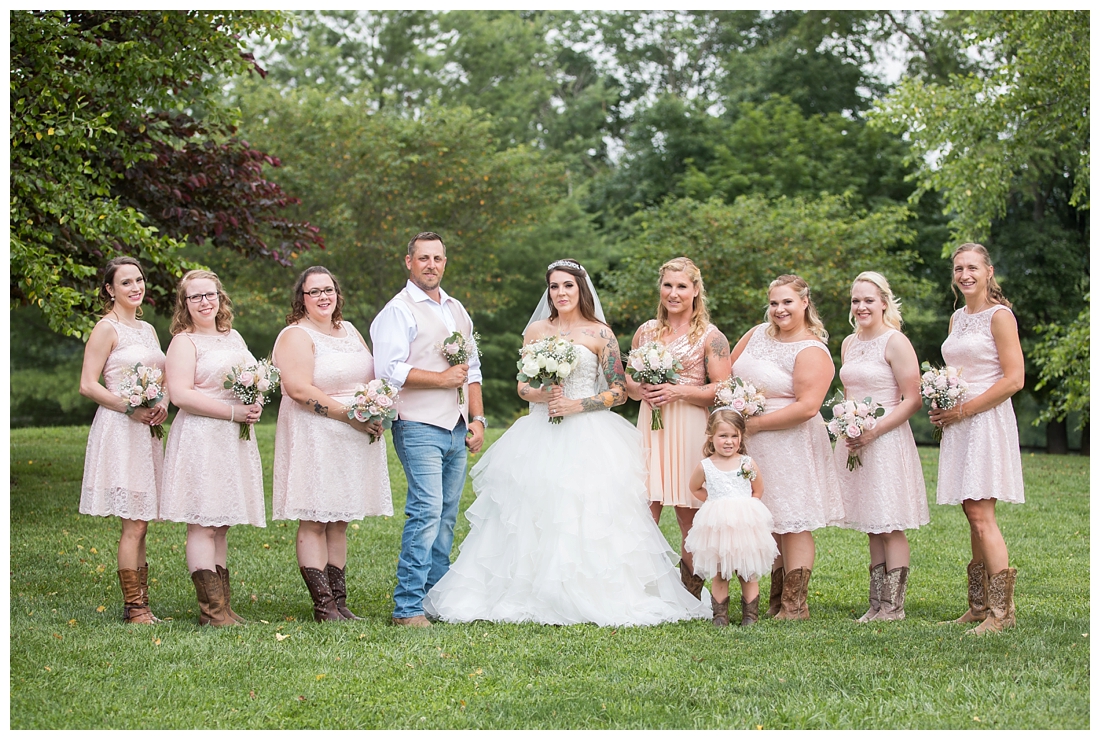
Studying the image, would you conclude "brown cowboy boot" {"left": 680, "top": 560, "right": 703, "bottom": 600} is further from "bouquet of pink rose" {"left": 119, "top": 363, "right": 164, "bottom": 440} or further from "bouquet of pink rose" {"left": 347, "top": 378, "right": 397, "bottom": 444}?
"bouquet of pink rose" {"left": 119, "top": 363, "right": 164, "bottom": 440}

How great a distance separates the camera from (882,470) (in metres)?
6.25

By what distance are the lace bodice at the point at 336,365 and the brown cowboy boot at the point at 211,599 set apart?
126cm

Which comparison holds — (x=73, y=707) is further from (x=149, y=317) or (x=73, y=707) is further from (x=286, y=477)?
(x=149, y=317)

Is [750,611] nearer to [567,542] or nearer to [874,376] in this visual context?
[567,542]

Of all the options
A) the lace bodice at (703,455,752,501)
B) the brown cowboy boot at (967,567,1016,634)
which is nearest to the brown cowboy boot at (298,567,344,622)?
the lace bodice at (703,455,752,501)

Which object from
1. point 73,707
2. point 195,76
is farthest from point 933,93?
point 73,707

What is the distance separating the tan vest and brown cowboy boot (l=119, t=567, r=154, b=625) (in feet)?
5.98

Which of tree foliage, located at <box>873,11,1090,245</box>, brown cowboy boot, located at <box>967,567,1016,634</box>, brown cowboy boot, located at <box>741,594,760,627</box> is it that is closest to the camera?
brown cowboy boot, located at <box>967,567,1016,634</box>

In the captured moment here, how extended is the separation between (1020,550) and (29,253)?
8.63 meters

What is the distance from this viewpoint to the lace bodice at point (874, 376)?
6.24 metres

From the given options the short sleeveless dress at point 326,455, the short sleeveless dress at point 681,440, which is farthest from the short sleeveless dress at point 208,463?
the short sleeveless dress at point 681,440

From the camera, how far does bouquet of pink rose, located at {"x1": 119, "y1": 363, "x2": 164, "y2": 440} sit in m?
6.03

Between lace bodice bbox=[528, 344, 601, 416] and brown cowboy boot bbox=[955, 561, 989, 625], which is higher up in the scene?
lace bodice bbox=[528, 344, 601, 416]

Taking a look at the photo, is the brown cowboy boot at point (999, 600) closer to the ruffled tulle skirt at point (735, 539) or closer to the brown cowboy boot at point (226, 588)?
the ruffled tulle skirt at point (735, 539)
